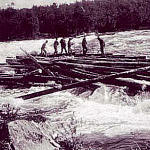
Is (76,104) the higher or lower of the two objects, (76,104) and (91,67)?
the lower

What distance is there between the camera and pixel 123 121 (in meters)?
7.20

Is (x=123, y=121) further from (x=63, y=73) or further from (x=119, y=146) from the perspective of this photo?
(x=63, y=73)

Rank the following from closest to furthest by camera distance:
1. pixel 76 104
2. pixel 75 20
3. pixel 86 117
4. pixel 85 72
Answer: pixel 86 117, pixel 76 104, pixel 85 72, pixel 75 20

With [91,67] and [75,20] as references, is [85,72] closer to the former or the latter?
[91,67]

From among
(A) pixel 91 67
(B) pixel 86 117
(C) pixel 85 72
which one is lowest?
(B) pixel 86 117

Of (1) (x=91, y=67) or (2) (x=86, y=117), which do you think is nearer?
(2) (x=86, y=117)

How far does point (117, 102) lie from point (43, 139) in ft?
14.2

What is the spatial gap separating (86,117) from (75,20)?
49.5 m

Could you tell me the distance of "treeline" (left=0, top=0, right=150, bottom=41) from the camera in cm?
5184

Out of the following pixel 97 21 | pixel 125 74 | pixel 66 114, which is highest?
pixel 97 21

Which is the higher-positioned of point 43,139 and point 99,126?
point 43,139

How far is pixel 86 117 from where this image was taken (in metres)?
7.79

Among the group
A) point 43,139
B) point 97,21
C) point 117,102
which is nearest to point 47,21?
point 97,21

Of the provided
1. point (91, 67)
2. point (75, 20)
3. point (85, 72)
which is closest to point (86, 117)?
point (85, 72)
